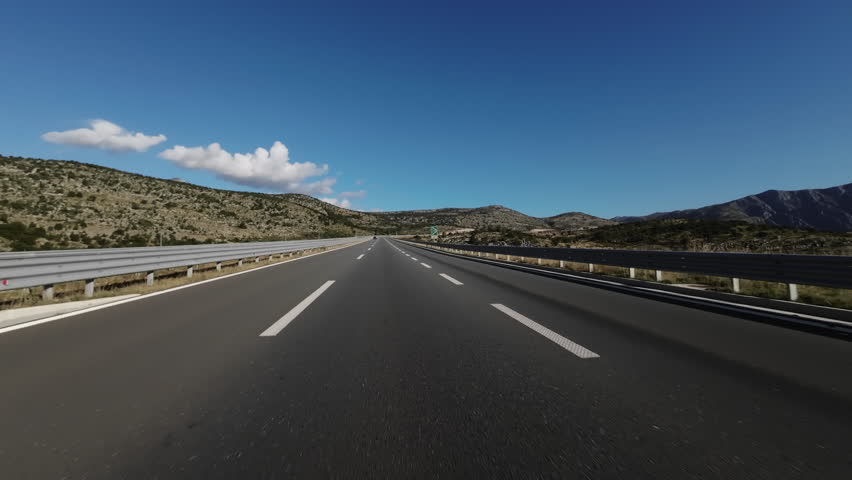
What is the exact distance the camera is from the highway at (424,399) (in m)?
2.01

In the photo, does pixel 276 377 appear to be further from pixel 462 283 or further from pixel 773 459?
pixel 462 283

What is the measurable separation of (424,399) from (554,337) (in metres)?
2.36

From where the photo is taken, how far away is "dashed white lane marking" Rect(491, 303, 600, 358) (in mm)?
3920

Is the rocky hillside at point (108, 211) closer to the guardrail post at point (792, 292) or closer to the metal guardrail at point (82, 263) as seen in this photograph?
the metal guardrail at point (82, 263)

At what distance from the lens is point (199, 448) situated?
7.11 feet

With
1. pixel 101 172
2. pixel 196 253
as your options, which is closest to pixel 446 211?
pixel 101 172

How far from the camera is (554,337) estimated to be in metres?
4.56

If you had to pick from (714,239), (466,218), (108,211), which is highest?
(466,218)

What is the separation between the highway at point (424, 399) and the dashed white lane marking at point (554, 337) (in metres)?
0.04

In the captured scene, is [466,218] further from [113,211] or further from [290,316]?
[290,316]

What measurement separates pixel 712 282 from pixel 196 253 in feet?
50.5

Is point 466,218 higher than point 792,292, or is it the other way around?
point 466,218

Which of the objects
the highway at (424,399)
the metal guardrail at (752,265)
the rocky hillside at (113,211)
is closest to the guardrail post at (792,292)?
the metal guardrail at (752,265)

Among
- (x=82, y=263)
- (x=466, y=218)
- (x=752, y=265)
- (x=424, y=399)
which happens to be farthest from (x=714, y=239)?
(x=466, y=218)
